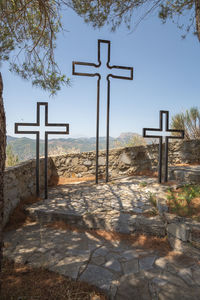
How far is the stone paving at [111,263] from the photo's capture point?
1.64 meters

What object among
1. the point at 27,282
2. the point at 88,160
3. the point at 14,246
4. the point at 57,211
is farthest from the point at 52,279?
the point at 88,160

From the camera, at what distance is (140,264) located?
2.01 m

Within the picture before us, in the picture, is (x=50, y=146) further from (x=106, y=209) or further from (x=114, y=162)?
(x=106, y=209)

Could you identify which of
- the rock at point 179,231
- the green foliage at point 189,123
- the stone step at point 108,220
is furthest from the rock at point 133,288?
the green foliage at point 189,123

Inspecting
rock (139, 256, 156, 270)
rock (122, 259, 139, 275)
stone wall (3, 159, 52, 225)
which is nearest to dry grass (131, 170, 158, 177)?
stone wall (3, 159, 52, 225)

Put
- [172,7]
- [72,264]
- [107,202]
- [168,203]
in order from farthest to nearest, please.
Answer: [172,7] < [107,202] < [168,203] < [72,264]

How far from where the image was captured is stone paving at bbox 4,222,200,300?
5.37ft

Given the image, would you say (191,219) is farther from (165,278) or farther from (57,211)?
(57,211)

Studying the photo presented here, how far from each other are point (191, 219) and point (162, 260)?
725 mm

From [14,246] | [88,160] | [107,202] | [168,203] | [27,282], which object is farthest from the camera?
[88,160]

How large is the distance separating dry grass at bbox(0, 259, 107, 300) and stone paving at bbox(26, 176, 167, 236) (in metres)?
1.16

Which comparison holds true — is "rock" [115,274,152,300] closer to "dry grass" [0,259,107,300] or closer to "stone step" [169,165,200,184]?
"dry grass" [0,259,107,300]

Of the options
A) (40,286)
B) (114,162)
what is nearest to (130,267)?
(40,286)

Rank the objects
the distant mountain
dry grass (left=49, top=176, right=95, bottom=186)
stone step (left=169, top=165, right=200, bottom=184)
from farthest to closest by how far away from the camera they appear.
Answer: the distant mountain → dry grass (left=49, top=176, right=95, bottom=186) → stone step (left=169, top=165, right=200, bottom=184)
